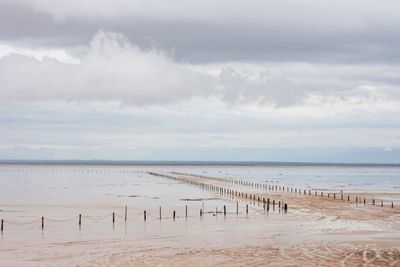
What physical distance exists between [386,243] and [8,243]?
937 inches

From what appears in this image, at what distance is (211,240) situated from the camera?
42062mm

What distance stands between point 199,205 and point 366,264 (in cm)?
4224

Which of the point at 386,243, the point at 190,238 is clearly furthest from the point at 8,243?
the point at 386,243

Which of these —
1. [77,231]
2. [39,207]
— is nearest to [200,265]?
[77,231]

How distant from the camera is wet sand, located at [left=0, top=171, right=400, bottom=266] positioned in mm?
33781

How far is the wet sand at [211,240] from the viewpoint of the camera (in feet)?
111

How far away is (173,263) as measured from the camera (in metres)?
32.8

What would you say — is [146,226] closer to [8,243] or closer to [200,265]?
[8,243]

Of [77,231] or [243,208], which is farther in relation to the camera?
[243,208]

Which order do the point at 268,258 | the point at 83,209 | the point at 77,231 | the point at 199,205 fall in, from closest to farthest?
the point at 268,258, the point at 77,231, the point at 83,209, the point at 199,205

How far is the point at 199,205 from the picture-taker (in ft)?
242

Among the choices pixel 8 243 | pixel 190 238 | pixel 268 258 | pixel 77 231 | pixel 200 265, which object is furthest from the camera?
pixel 77 231

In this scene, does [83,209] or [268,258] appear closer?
[268,258]

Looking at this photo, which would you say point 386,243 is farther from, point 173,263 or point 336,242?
point 173,263
